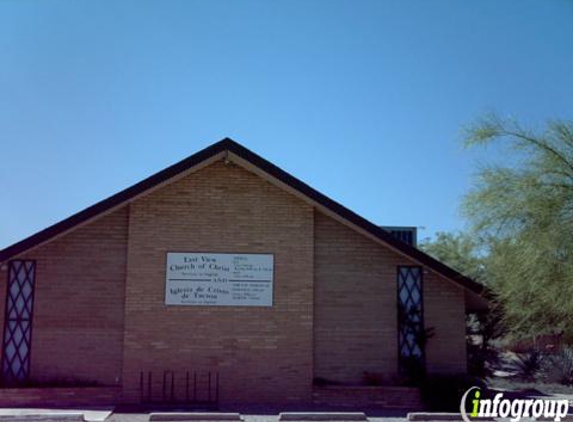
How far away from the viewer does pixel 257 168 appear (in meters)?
14.5

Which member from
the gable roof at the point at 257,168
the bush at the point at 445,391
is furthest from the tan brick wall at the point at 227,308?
the bush at the point at 445,391

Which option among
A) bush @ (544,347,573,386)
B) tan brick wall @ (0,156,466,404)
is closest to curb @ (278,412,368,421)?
tan brick wall @ (0,156,466,404)

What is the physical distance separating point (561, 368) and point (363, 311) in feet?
20.3

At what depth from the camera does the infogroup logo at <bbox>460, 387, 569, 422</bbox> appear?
11.9m

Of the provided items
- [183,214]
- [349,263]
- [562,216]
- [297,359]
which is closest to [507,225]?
[562,216]

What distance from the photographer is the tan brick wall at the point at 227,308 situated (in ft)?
46.4

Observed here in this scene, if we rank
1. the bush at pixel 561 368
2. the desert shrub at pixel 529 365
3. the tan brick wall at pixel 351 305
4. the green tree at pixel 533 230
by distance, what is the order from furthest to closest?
1. the desert shrub at pixel 529 365
2. the bush at pixel 561 368
3. the tan brick wall at pixel 351 305
4. the green tree at pixel 533 230

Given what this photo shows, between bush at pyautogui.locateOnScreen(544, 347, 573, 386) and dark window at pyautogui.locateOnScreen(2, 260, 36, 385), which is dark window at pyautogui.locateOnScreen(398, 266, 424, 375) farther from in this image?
dark window at pyautogui.locateOnScreen(2, 260, 36, 385)

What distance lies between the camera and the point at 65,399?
43.9 feet

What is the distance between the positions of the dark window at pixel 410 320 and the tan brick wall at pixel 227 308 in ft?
6.54

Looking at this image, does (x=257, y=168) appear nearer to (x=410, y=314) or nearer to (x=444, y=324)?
(x=410, y=314)

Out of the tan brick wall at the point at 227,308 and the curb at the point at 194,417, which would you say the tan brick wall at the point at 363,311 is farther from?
the curb at the point at 194,417

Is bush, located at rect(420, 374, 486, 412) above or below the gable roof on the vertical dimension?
below

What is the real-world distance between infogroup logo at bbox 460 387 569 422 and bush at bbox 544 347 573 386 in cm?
537
